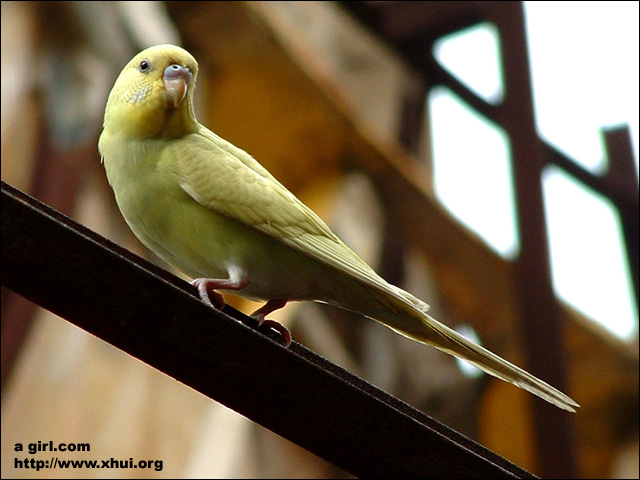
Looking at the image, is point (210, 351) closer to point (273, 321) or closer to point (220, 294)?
point (220, 294)

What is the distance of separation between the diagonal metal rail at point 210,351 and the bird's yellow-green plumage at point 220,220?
66 centimetres

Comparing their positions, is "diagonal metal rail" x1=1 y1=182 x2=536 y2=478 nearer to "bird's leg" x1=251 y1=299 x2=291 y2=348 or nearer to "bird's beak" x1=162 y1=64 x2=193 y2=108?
"bird's leg" x1=251 y1=299 x2=291 y2=348

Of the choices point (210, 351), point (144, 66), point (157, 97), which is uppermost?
point (144, 66)

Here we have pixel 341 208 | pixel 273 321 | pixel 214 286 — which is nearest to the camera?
pixel 214 286

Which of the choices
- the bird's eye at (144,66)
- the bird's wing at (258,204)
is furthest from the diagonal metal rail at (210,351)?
the bird's eye at (144,66)

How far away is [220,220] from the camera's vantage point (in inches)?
89.7

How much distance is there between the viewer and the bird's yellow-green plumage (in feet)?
7.44

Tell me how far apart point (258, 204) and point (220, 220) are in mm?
119

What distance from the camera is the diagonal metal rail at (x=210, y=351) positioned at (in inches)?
52.1

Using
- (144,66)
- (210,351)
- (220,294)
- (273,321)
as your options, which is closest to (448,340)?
(273,321)

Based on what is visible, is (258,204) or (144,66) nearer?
(258,204)

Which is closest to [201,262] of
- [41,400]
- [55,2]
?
[41,400]

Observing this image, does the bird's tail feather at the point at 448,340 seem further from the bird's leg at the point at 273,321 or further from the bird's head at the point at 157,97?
the bird's head at the point at 157,97

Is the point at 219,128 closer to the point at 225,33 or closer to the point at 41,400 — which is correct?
the point at 225,33
